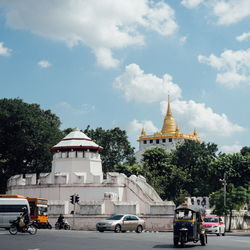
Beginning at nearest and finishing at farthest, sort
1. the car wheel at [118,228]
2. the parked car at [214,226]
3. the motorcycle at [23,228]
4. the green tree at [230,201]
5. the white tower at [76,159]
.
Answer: the motorcycle at [23,228] < the car wheel at [118,228] < the parked car at [214,226] < the green tree at [230,201] < the white tower at [76,159]

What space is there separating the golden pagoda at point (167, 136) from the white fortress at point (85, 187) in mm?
72388

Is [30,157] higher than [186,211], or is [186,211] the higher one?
[30,157]

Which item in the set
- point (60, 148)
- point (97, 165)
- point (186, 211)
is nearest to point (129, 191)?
point (97, 165)

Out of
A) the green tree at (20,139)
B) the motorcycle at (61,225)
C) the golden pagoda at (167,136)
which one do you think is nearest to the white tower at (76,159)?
the green tree at (20,139)

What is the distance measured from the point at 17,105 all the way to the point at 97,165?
15.3 metres

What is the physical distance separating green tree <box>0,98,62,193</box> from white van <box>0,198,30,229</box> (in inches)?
902

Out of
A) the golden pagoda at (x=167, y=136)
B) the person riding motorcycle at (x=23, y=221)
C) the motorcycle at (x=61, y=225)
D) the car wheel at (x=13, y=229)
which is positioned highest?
the golden pagoda at (x=167, y=136)

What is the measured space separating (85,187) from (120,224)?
15.1 m

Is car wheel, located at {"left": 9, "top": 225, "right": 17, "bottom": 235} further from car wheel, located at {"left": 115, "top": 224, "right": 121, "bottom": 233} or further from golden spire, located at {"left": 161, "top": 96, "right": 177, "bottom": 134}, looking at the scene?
golden spire, located at {"left": 161, "top": 96, "right": 177, "bottom": 134}

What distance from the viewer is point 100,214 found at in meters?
36.6

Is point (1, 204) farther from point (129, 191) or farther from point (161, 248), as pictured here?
point (161, 248)

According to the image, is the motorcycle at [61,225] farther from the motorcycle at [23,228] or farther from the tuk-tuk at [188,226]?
the tuk-tuk at [188,226]

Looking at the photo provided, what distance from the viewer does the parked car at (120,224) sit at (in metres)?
29.0

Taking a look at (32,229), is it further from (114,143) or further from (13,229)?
(114,143)
